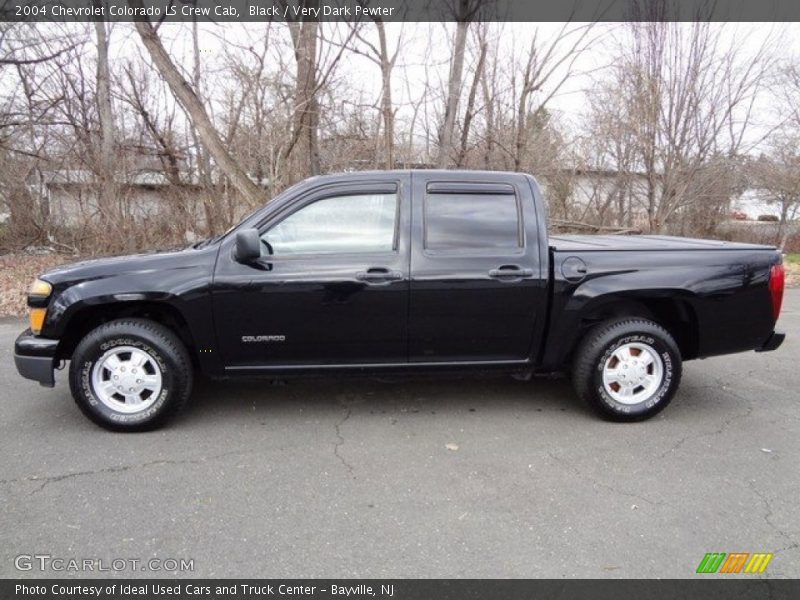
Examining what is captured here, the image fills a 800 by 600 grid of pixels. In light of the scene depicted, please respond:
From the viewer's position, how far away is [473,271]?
140 inches

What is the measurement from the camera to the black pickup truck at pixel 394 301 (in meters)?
3.44

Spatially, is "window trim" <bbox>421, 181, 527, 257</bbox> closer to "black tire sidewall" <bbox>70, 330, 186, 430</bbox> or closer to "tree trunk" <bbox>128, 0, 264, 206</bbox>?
"black tire sidewall" <bbox>70, 330, 186, 430</bbox>

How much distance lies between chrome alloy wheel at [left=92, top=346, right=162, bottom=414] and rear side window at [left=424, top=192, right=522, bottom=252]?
219 cm

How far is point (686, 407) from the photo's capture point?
4043 mm

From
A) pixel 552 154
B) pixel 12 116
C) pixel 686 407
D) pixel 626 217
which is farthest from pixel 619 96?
pixel 12 116

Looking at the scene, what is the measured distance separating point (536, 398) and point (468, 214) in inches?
67.0

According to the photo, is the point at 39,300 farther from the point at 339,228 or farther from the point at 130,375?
the point at 339,228

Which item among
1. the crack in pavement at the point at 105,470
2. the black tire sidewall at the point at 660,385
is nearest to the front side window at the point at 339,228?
the crack in pavement at the point at 105,470

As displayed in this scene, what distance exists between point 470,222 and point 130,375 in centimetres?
267

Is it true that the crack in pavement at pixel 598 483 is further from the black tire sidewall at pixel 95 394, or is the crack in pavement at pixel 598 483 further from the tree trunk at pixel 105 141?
the tree trunk at pixel 105 141

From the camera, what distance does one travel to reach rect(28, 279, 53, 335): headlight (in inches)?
134

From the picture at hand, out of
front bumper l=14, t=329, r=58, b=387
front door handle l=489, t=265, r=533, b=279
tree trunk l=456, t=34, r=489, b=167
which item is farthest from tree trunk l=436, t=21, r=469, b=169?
front bumper l=14, t=329, r=58, b=387

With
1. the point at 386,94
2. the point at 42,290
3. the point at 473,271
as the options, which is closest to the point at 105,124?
the point at 386,94
